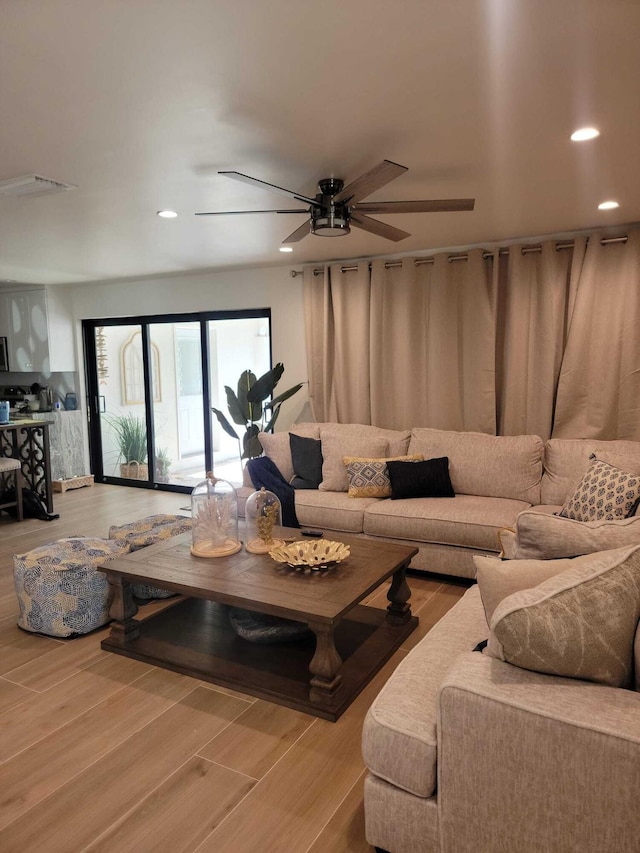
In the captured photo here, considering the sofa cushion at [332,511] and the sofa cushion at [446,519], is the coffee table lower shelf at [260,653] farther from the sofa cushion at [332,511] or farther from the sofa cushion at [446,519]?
the sofa cushion at [332,511]

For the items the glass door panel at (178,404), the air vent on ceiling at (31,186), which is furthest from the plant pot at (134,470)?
the air vent on ceiling at (31,186)

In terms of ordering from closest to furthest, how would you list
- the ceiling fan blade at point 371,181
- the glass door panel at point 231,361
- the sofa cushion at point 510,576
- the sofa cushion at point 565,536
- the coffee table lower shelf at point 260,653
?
the sofa cushion at point 510,576
the sofa cushion at point 565,536
the ceiling fan blade at point 371,181
the coffee table lower shelf at point 260,653
the glass door panel at point 231,361

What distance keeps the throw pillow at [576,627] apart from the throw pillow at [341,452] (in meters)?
3.04

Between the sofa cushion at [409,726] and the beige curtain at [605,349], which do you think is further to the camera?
the beige curtain at [605,349]

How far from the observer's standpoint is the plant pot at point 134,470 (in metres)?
6.98

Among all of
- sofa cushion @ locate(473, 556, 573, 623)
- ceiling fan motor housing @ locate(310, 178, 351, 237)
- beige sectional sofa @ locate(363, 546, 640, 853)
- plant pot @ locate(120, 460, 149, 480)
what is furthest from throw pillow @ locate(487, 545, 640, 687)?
plant pot @ locate(120, 460, 149, 480)

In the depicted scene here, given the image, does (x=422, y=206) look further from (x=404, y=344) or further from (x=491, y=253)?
(x=404, y=344)

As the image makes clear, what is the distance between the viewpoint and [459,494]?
13.9 feet

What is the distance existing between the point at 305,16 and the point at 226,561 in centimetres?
230

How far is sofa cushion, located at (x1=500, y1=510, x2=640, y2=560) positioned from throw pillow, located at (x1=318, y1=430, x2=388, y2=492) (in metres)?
2.66

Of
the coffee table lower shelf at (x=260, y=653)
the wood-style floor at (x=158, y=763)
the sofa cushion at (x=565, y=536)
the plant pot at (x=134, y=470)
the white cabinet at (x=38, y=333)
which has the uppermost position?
the white cabinet at (x=38, y=333)

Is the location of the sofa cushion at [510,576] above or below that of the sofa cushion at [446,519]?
above

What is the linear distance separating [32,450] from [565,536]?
5299 mm

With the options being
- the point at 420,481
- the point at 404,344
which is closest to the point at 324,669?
the point at 420,481
